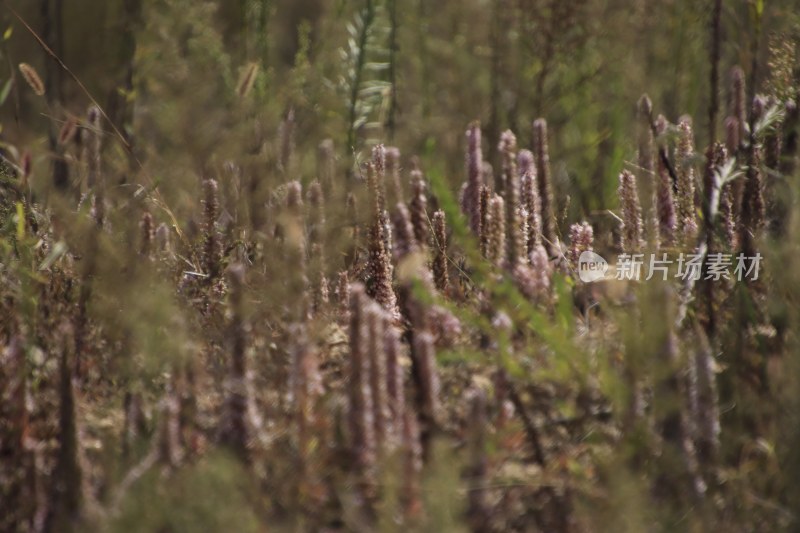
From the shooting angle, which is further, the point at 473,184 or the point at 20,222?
the point at 473,184

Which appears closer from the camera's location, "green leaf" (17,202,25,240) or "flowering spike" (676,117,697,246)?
"green leaf" (17,202,25,240)

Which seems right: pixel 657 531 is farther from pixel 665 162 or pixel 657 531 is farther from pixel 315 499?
pixel 665 162

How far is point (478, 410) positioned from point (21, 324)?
954 mm

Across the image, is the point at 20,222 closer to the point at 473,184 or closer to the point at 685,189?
the point at 473,184

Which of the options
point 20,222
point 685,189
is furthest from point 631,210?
point 20,222

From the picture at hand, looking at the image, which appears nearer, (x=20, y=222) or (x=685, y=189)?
(x=20, y=222)

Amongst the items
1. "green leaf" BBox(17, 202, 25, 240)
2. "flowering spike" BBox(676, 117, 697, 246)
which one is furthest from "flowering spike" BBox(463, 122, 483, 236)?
"green leaf" BBox(17, 202, 25, 240)

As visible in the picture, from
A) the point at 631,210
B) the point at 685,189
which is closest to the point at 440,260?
the point at 631,210

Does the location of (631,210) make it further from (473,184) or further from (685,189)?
(473,184)

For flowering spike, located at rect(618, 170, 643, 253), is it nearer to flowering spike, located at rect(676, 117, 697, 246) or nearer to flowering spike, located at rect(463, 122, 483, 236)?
flowering spike, located at rect(676, 117, 697, 246)

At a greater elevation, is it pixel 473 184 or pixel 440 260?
pixel 473 184

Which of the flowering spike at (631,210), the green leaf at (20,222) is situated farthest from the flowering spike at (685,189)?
the green leaf at (20,222)

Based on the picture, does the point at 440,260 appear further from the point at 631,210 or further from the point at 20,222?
the point at 20,222

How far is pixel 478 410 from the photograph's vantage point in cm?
142
